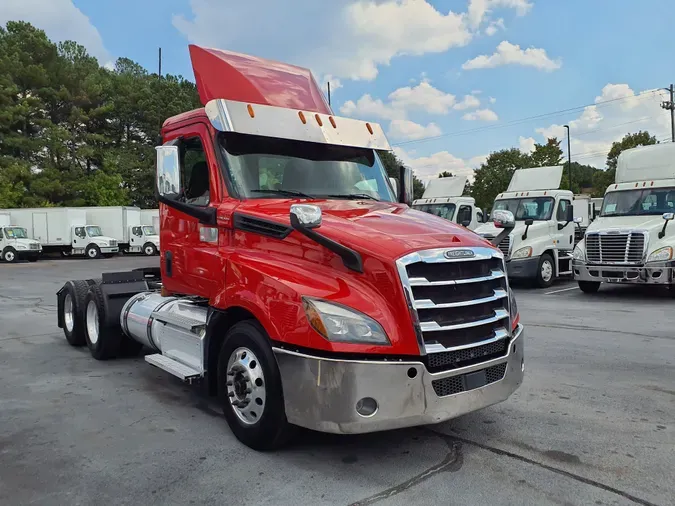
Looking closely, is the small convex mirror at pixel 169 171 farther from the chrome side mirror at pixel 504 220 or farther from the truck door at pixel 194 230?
the chrome side mirror at pixel 504 220

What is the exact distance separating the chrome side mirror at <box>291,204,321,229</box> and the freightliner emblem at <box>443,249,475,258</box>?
0.91 m

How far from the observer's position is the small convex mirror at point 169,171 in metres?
5.06

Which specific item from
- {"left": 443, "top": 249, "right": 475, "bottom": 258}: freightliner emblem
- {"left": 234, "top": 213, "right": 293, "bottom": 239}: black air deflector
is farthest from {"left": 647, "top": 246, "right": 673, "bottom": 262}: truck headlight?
{"left": 234, "top": 213, "right": 293, "bottom": 239}: black air deflector

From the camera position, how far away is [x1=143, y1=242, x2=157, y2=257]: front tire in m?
38.0

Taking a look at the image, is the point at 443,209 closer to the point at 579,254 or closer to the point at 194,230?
the point at 579,254

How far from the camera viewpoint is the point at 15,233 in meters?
33.0

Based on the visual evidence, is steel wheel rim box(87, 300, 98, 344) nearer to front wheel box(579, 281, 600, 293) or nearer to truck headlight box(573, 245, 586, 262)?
truck headlight box(573, 245, 586, 262)

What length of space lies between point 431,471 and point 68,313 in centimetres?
639

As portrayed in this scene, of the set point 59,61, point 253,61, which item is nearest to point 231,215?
point 253,61

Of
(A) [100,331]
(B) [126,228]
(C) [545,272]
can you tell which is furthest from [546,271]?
(B) [126,228]

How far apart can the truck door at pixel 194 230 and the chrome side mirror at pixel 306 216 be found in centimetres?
107

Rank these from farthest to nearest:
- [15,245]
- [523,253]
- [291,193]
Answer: [15,245] < [523,253] < [291,193]

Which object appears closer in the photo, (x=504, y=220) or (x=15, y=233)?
(x=504, y=220)

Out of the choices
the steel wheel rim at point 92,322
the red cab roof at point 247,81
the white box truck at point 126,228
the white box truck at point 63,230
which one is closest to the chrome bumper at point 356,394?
the red cab roof at point 247,81
